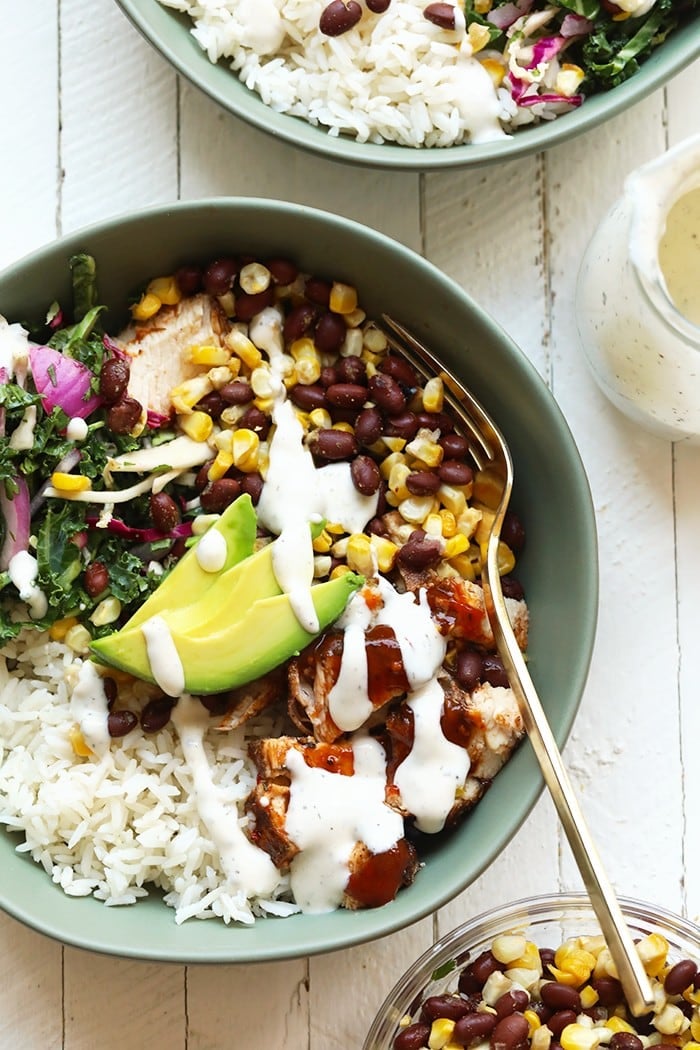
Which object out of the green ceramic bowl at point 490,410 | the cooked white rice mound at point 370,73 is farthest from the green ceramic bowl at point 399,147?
the green ceramic bowl at point 490,410

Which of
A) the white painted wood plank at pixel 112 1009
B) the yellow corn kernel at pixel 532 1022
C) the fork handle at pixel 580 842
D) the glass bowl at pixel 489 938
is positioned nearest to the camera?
the fork handle at pixel 580 842

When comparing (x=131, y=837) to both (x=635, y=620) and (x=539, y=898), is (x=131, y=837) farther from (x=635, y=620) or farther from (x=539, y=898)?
(x=635, y=620)

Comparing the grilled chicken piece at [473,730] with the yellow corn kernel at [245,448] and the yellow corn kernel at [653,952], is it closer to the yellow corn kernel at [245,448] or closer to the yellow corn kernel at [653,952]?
the yellow corn kernel at [653,952]

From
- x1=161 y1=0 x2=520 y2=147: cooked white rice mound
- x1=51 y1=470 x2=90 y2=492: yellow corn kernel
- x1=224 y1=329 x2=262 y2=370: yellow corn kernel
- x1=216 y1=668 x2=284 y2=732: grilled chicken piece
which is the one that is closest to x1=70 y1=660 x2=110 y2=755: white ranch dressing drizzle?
x1=216 y1=668 x2=284 y2=732: grilled chicken piece

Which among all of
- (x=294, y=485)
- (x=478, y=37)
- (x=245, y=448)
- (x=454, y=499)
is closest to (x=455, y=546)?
(x=454, y=499)

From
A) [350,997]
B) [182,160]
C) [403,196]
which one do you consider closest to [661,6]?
[403,196]

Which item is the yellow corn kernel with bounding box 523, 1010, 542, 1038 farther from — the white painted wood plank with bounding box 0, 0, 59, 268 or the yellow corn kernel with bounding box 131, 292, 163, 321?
the white painted wood plank with bounding box 0, 0, 59, 268

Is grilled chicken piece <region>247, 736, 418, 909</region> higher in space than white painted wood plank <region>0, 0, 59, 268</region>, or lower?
lower

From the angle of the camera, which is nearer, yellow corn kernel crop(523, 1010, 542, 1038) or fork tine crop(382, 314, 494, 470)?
yellow corn kernel crop(523, 1010, 542, 1038)
